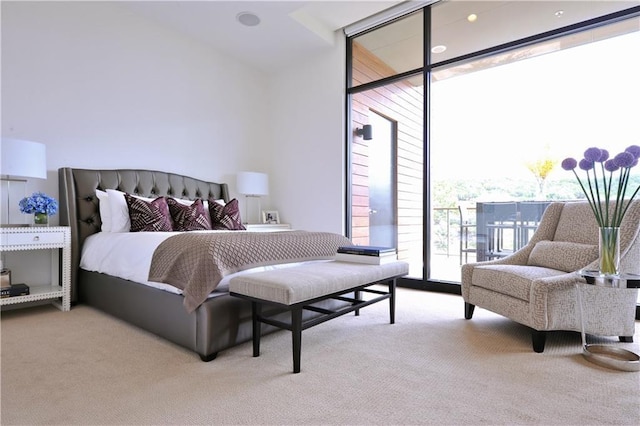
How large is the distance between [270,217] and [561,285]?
3.43m

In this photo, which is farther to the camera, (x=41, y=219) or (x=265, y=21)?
(x=265, y=21)

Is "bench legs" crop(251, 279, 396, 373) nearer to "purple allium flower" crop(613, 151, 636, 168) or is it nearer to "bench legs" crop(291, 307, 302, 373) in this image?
"bench legs" crop(291, 307, 302, 373)

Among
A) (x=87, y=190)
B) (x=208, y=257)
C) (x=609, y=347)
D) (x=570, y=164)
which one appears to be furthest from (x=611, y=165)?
(x=87, y=190)

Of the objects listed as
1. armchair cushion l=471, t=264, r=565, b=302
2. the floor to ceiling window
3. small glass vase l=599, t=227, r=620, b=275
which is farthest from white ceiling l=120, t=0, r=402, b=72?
small glass vase l=599, t=227, r=620, b=275

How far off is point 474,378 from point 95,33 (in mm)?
4174

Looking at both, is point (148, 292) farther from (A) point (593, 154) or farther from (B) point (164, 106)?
(A) point (593, 154)

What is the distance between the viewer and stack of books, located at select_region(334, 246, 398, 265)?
7.68ft

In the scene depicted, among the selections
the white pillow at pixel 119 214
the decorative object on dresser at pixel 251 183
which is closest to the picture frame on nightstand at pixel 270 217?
the decorative object on dresser at pixel 251 183

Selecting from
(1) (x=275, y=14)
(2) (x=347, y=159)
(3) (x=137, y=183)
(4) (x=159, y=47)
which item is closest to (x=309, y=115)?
(2) (x=347, y=159)

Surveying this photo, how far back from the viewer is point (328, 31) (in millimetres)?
4180

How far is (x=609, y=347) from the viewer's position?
2.00 m

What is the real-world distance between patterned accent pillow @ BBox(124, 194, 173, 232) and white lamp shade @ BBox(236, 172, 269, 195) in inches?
48.3

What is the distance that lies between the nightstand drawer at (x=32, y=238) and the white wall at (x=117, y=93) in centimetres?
60

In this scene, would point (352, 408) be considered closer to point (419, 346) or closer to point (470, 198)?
point (419, 346)
